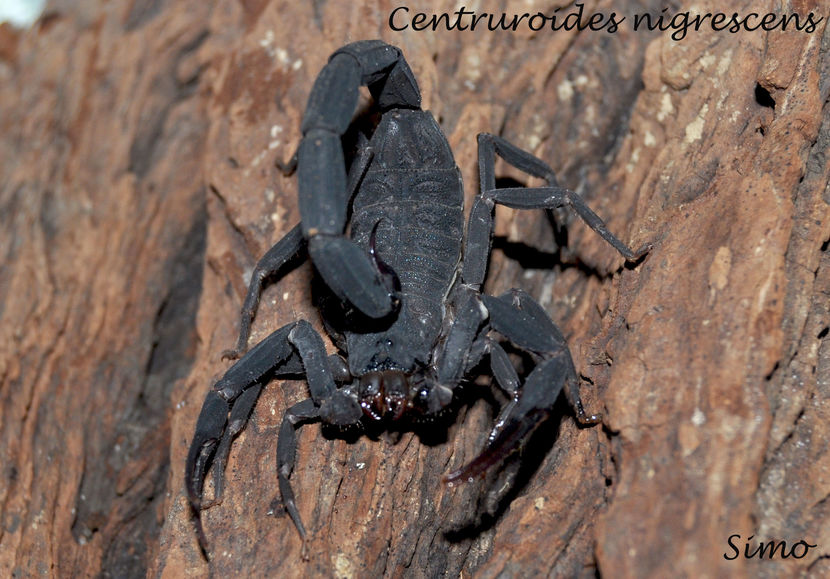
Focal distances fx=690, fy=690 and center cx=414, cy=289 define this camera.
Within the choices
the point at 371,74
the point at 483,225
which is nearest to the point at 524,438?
the point at 483,225

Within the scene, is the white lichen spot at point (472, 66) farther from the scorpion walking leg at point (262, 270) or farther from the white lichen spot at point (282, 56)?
the scorpion walking leg at point (262, 270)

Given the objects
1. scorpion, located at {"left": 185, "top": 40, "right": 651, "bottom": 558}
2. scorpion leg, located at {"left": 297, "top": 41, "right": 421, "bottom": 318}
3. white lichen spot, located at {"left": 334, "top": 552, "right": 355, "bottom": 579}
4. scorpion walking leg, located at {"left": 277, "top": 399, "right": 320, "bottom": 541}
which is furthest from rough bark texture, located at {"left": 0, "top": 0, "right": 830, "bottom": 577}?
scorpion leg, located at {"left": 297, "top": 41, "right": 421, "bottom": 318}

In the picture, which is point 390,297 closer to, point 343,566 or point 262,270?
point 262,270

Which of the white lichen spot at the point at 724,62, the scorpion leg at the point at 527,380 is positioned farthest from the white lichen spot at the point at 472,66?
the scorpion leg at the point at 527,380

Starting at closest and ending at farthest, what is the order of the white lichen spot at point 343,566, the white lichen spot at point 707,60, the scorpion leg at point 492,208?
the white lichen spot at point 343,566
the scorpion leg at point 492,208
the white lichen spot at point 707,60

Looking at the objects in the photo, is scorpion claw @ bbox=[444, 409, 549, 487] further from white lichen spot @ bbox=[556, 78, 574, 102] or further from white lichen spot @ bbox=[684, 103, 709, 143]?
white lichen spot @ bbox=[556, 78, 574, 102]

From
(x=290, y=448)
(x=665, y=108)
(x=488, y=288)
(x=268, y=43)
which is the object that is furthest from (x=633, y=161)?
(x=290, y=448)

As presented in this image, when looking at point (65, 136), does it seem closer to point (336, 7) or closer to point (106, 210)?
point (106, 210)
